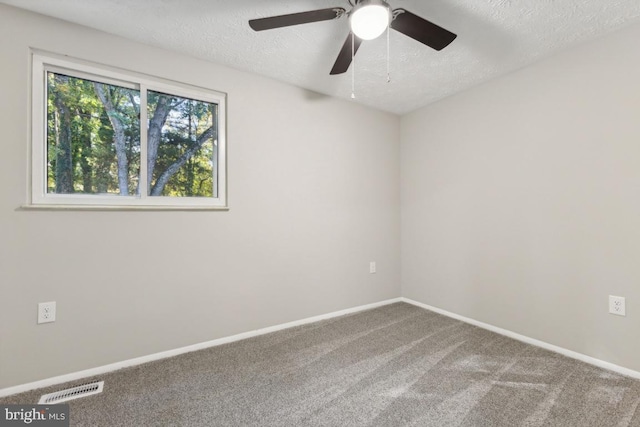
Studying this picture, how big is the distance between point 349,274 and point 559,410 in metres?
1.86

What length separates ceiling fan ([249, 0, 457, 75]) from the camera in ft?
4.41

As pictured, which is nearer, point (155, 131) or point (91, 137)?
point (91, 137)

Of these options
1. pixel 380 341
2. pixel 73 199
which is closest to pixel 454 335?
pixel 380 341

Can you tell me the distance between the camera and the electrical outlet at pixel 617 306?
1886mm

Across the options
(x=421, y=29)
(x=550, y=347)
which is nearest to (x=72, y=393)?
(x=421, y=29)

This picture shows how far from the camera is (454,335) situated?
2484mm

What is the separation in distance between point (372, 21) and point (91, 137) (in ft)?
6.32

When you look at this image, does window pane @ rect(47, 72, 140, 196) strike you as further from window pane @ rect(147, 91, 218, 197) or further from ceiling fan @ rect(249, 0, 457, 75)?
ceiling fan @ rect(249, 0, 457, 75)

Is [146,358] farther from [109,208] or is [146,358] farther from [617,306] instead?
[617,306]

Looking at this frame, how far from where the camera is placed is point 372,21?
1.37 metres

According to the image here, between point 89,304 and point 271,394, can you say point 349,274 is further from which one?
point 89,304

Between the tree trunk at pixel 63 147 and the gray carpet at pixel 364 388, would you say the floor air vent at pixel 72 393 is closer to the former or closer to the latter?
the gray carpet at pixel 364 388

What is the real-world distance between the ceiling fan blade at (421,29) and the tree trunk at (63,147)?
2.09 metres

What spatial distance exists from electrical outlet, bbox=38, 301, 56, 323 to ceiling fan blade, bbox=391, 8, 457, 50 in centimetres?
256
